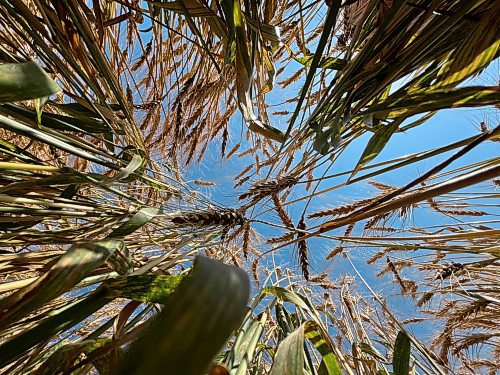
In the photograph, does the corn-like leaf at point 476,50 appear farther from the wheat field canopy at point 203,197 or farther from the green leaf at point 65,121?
the green leaf at point 65,121

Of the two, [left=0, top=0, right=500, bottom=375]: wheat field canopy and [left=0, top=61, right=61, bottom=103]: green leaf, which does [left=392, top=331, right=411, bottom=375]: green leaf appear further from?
[left=0, top=61, right=61, bottom=103]: green leaf

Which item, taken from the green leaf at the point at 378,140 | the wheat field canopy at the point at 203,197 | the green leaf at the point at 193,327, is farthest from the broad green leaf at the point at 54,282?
the green leaf at the point at 378,140

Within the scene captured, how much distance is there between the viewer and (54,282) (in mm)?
224

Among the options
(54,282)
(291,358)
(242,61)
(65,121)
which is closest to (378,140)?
(242,61)

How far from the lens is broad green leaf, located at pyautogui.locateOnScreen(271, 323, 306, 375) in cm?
27

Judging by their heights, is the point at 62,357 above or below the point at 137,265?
below

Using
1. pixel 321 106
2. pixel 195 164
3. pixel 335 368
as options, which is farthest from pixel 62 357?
pixel 195 164

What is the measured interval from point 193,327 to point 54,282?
160 mm

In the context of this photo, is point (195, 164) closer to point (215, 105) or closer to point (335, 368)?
point (215, 105)

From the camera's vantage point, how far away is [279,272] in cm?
141

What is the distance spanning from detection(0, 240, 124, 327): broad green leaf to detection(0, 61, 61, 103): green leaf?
4.8 inches

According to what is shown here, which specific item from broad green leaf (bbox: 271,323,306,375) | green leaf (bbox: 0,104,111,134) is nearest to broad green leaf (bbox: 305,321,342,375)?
broad green leaf (bbox: 271,323,306,375)

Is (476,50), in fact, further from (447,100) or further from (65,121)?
(65,121)

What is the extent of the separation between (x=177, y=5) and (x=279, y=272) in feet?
3.75
